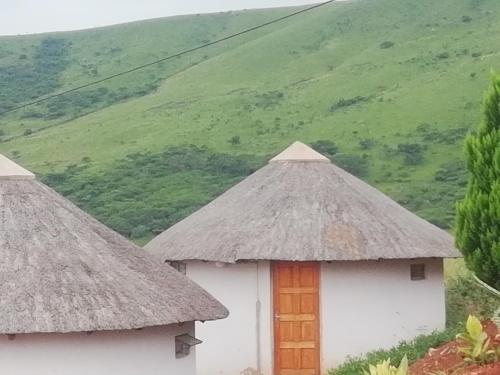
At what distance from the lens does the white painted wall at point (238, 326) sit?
19.1m

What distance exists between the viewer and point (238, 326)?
19297 millimetres

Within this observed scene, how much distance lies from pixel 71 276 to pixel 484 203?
525 cm

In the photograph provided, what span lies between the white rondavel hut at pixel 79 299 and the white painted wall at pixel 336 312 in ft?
10.8

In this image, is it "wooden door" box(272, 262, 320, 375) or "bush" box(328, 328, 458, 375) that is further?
"wooden door" box(272, 262, 320, 375)

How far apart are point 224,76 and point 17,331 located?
190ft

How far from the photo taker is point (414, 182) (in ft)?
149

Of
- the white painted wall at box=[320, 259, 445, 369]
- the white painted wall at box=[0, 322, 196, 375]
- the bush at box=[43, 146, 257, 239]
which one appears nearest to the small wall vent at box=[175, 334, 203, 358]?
the white painted wall at box=[0, 322, 196, 375]

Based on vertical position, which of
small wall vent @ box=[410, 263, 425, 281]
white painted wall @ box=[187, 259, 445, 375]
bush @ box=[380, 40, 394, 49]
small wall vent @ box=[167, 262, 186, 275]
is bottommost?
white painted wall @ box=[187, 259, 445, 375]

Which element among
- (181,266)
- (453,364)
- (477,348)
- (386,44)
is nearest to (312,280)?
(181,266)

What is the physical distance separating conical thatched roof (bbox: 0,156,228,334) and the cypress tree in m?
4.05

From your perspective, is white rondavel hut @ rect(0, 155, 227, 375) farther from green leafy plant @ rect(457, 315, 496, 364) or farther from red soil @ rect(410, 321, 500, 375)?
green leafy plant @ rect(457, 315, 496, 364)

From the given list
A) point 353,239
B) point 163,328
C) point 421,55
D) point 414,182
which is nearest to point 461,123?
point 414,182

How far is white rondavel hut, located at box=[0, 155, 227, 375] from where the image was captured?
1374 cm

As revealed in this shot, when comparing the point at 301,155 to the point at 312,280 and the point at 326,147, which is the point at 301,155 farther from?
the point at 326,147
